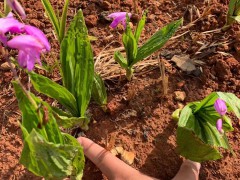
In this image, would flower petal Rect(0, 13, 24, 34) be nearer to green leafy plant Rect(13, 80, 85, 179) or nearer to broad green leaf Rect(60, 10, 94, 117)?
green leafy plant Rect(13, 80, 85, 179)

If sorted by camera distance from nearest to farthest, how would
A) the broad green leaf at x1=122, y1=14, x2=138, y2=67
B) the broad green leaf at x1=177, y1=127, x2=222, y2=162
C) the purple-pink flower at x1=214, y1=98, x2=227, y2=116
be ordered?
the purple-pink flower at x1=214, y1=98, x2=227, y2=116 < the broad green leaf at x1=177, y1=127, x2=222, y2=162 < the broad green leaf at x1=122, y1=14, x2=138, y2=67

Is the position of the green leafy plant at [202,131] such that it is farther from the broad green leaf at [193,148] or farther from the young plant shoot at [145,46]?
the young plant shoot at [145,46]

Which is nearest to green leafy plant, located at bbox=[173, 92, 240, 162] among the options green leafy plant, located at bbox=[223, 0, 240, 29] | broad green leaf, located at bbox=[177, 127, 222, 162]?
broad green leaf, located at bbox=[177, 127, 222, 162]

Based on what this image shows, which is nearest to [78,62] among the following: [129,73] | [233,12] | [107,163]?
[129,73]

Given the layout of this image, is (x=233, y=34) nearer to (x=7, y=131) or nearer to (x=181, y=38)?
(x=181, y=38)

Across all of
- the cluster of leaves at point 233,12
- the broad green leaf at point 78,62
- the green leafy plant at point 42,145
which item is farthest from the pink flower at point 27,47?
the cluster of leaves at point 233,12
